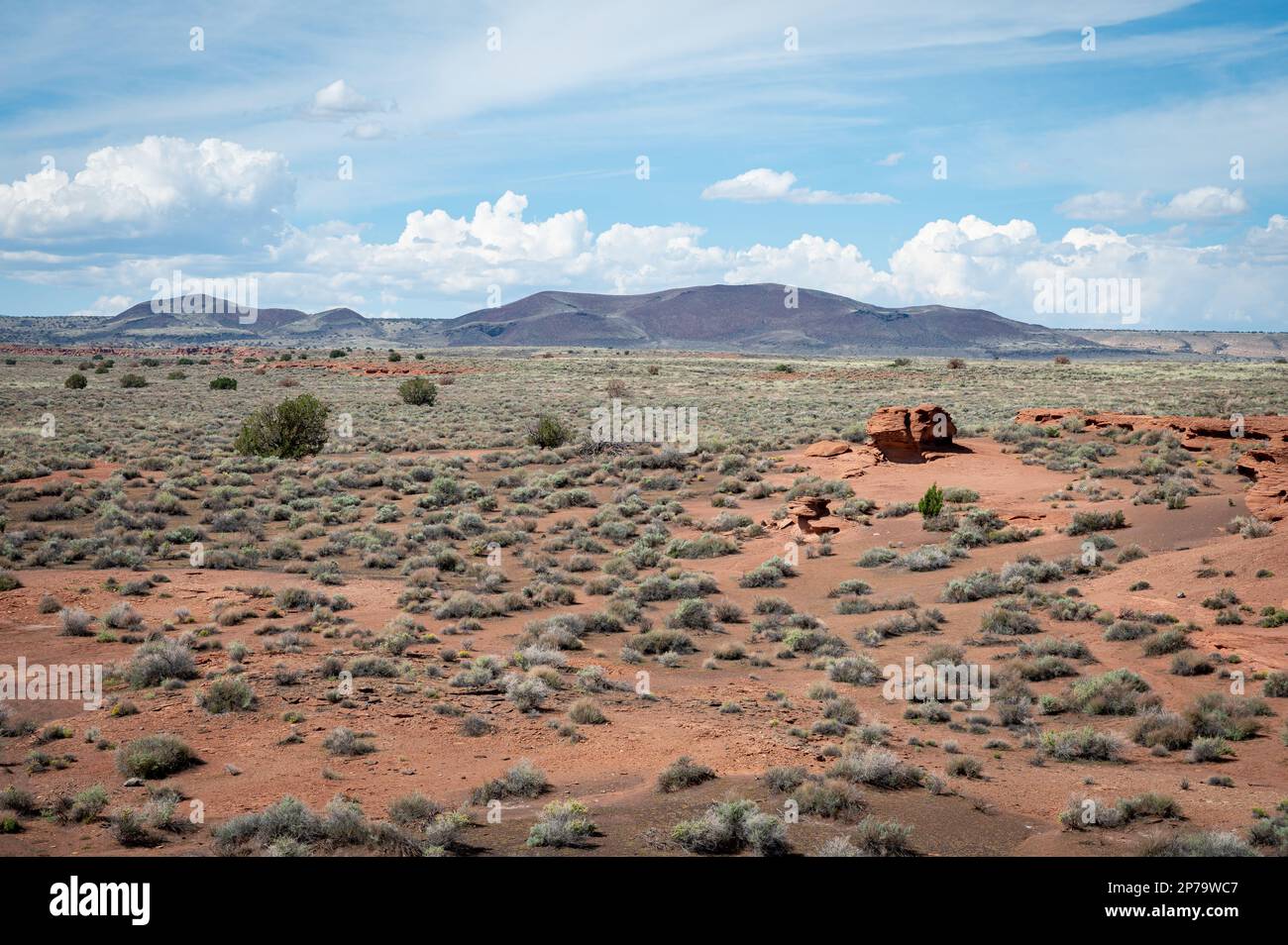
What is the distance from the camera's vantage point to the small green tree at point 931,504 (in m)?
23.0

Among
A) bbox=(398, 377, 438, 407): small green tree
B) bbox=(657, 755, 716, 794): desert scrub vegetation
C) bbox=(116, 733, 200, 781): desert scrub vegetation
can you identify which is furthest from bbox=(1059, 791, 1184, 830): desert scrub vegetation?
bbox=(398, 377, 438, 407): small green tree

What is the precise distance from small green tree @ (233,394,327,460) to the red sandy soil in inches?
643

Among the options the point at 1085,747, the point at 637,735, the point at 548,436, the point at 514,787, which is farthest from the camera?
the point at 548,436

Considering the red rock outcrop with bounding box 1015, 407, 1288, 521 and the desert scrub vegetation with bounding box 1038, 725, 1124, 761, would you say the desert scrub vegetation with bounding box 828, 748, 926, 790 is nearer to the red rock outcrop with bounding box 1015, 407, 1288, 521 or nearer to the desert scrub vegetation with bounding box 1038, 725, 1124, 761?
the desert scrub vegetation with bounding box 1038, 725, 1124, 761

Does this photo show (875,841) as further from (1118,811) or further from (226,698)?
(226,698)

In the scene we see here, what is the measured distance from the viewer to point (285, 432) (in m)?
34.2

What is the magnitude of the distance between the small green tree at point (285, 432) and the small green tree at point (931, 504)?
22610 mm

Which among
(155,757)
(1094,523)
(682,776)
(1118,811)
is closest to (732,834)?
(682,776)

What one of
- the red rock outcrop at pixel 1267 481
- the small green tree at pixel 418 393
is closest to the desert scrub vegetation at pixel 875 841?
the red rock outcrop at pixel 1267 481

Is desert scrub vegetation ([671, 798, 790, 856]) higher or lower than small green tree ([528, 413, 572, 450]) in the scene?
lower

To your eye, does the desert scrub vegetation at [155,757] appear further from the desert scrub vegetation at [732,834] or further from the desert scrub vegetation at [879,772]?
the desert scrub vegetation at [879,772]

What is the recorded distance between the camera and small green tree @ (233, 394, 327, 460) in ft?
111

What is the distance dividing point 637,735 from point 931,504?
14613 mm
